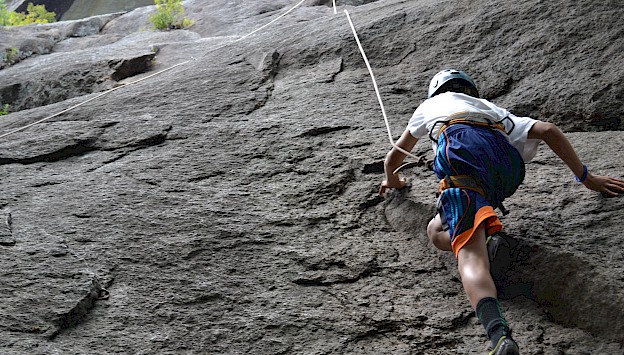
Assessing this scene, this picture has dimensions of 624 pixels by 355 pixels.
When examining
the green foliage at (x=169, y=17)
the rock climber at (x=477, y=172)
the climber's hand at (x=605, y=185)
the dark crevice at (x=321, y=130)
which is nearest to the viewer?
the rock climber at (x=477, y=172)

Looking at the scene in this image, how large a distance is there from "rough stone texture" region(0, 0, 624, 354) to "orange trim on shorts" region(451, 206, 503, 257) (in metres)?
0.41

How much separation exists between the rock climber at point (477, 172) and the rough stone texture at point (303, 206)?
33 cm

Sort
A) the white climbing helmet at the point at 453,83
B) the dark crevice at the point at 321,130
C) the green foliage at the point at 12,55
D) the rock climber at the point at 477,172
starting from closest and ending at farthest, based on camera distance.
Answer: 1. the rock climber at the point at 477,172
2. the white climbing helmet at the point at 453,83
3. the dark crevice at the point at 321,130
4. the green foliage at the point at 12,55

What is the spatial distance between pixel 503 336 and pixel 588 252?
0.80 metres

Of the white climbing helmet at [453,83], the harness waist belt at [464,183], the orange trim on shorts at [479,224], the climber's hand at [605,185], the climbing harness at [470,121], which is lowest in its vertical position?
the climber's hand at [605,185]

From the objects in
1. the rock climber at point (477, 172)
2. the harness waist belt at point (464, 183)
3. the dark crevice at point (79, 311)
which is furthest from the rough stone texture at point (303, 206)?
the harness waist belt at point (464, 183)

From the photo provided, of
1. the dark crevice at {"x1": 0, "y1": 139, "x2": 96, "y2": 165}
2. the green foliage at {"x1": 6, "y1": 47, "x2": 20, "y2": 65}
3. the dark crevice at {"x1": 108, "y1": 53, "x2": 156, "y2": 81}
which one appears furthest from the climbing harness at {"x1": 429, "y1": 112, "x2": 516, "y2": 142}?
the green foliage at {"x1": 6, "y1": 47, "x2": 20, "y2": 65}

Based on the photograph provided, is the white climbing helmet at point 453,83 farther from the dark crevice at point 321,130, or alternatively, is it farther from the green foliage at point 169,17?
the green foliage at point 169,17

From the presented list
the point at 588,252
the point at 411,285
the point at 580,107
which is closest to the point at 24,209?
the point at 411,285

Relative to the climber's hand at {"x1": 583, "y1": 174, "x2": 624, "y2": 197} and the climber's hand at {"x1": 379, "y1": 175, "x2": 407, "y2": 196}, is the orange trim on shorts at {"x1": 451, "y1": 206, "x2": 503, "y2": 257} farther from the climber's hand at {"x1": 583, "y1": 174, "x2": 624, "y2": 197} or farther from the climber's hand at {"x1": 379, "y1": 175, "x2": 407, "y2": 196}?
the climber's hand at {"x1": 379, "y1": 175, "x2": 407, "y2": 196}

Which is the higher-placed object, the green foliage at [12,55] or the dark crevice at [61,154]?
the green foliage at [12,55]

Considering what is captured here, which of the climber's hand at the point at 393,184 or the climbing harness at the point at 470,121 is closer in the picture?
the climbing harness at the point at 470,121

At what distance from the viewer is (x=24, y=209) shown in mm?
3934

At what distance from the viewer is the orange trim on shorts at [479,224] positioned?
8.93 ft
